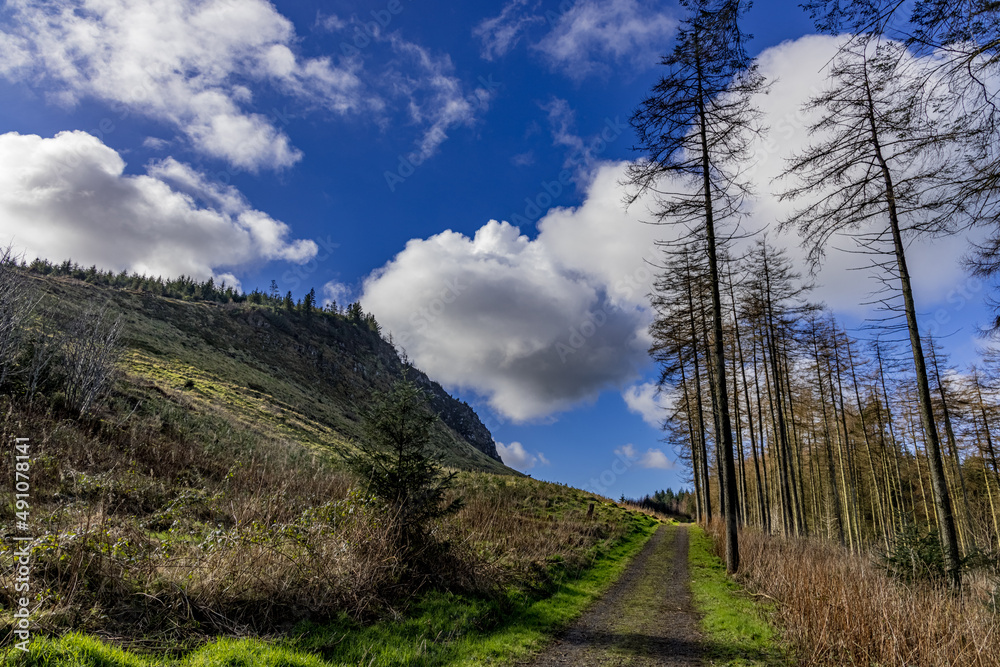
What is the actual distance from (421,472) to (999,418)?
29547mm

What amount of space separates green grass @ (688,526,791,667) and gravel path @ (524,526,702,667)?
0.24 m

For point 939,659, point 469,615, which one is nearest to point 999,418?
point 939,659

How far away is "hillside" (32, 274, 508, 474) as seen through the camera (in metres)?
36.1

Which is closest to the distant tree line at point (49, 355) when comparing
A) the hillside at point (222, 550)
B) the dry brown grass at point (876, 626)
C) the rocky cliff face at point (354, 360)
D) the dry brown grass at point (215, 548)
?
the hillside at point (222, 550)

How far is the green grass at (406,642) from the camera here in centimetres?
390

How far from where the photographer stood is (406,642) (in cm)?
568

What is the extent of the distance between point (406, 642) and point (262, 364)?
301ft

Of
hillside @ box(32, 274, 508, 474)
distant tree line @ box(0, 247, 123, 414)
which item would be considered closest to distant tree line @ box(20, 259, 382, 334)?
hillside @ box(32, 274, 508, 474)

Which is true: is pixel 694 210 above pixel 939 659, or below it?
above

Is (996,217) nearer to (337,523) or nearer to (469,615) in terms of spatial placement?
(469,615)

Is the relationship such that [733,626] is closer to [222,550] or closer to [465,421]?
[222,550]

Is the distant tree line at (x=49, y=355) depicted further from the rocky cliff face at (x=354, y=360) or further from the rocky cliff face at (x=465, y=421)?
the rocky cliff face at (x=465, y=421)

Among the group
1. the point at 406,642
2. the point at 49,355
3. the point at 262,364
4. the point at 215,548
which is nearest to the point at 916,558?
the point at 406,642

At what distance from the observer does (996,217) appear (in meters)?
7.13
